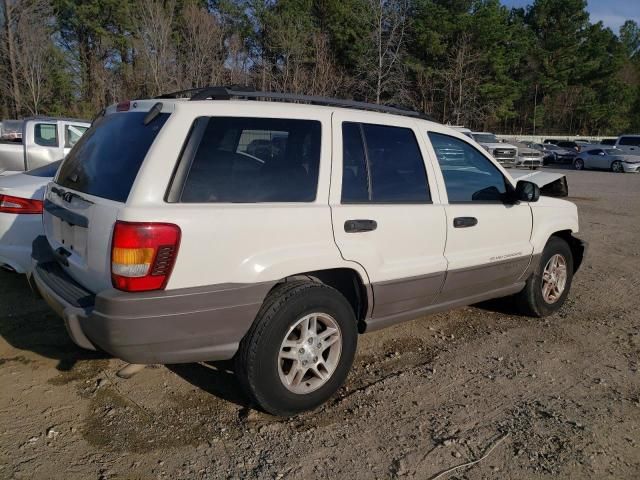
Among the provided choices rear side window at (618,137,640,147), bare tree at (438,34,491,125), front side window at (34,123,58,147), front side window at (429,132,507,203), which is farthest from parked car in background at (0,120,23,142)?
bare tree at (438,34,491,125)

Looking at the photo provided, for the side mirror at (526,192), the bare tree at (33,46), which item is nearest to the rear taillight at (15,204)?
the side mirror at (526,192)

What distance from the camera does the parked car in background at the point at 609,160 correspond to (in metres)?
25.7

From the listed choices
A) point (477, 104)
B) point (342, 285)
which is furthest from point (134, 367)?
point (477, 104)

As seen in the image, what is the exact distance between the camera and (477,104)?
4522 centimetres

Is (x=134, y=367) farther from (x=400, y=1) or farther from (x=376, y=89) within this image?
(x=400, y=1)

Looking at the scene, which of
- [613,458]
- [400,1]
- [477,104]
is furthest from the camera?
[477,104]

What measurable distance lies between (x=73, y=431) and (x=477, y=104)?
46653mm

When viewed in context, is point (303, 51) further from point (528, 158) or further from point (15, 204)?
point (15, 204)

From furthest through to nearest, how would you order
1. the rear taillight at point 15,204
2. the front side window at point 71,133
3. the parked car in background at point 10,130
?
the parked car in background at point 10,130, the front side window at point 71,133, the rear taillight at point 15,204

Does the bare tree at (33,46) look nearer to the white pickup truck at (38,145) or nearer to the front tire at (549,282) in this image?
the white pickup truck at (38,145)

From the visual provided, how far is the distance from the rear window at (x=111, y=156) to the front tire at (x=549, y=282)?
343cm

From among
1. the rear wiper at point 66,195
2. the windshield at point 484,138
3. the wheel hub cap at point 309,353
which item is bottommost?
the wheel hub cap at point 309,353

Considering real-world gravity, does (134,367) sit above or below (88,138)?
below

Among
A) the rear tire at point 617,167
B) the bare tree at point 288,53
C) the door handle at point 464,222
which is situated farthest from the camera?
the bare tree at point 288,53
